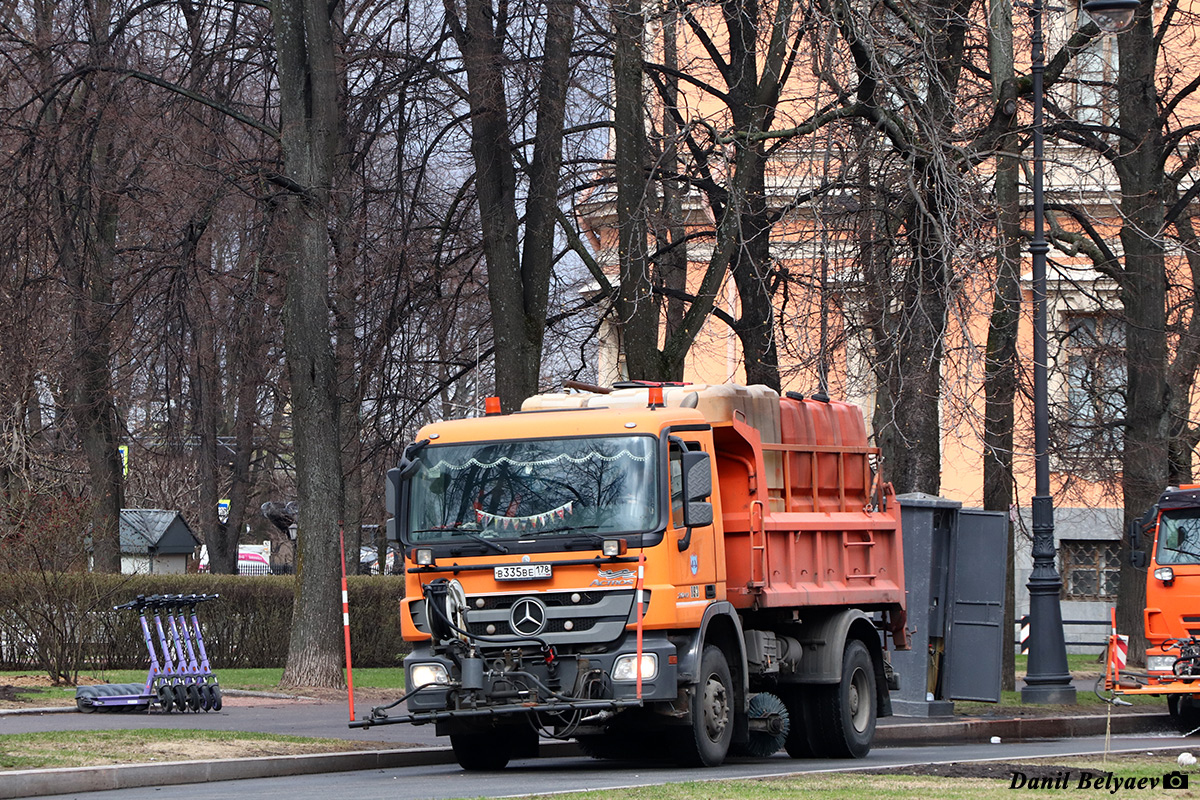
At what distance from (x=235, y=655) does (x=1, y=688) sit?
874 centimetres

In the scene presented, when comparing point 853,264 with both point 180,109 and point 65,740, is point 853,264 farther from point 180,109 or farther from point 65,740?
point 65,740

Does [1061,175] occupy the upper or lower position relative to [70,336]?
upper

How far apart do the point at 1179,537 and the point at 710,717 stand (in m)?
9.43

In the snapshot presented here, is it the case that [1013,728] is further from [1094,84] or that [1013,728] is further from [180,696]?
[1094,84]

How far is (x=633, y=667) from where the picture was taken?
13.4 meters

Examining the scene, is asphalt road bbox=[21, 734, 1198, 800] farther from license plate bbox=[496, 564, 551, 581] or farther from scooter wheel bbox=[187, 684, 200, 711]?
scooter wheel bbox=[187, 684, 200, 711]

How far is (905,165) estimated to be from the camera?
1983 centimetres

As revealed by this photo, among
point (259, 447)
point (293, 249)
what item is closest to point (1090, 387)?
point (293, 249)

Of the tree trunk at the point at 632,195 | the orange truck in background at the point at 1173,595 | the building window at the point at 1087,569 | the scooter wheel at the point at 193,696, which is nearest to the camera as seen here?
the scooter wheel at the point at 193,696

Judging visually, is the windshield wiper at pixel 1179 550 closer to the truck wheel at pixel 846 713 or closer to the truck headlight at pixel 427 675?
the truck wheel at pixel 846 713

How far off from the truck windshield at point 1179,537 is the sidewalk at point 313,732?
6.59ft

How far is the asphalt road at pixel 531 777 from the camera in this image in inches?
467

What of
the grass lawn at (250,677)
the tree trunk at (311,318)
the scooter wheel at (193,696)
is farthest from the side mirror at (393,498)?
the grass lawn at (250,677)

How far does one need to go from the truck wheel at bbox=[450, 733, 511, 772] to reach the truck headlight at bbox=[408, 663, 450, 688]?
81 centimetres
